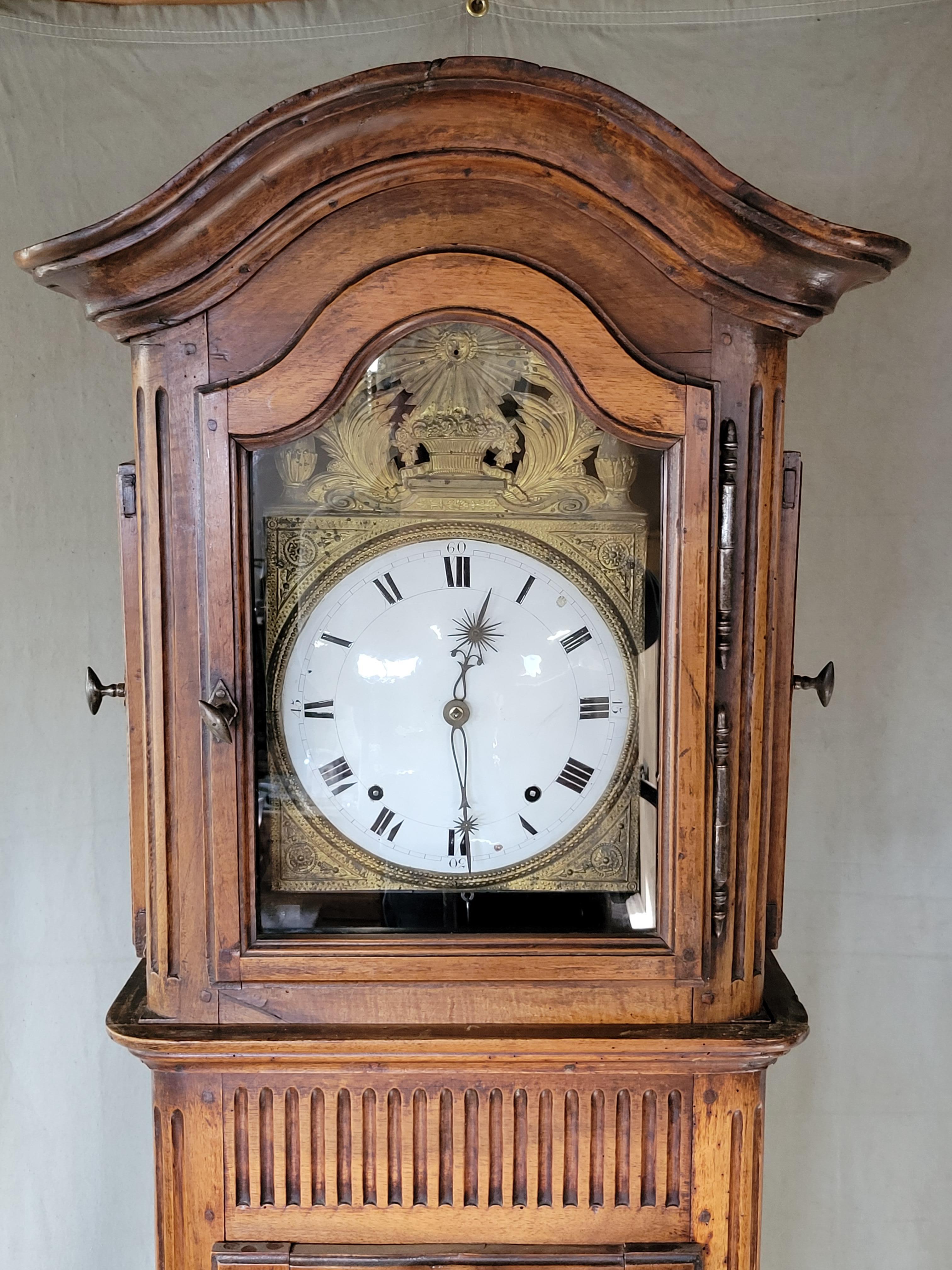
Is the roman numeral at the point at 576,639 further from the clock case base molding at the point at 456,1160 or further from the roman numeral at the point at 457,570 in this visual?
the clock case base molding at the point at 456,1160

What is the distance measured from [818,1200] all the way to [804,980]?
→ 337 mm

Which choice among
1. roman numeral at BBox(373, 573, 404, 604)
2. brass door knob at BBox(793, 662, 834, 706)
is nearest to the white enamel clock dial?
roman numeral at BBox(373, 573, 404, 604)

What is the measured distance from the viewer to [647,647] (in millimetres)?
972

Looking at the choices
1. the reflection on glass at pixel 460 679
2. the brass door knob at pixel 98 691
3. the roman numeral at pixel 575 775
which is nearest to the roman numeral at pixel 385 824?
the reflection on glass at pixel 460 679

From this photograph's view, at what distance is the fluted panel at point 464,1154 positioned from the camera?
3.26 ft

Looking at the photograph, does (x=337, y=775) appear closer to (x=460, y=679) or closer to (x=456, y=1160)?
(x=460, y=679)

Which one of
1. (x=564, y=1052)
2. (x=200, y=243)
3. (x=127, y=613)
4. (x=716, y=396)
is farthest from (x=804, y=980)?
(x=200, y=243)

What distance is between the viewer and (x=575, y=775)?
0.99 meters

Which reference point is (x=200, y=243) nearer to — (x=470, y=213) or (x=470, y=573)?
(x=470, y=213)

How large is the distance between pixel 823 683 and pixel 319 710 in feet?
1.56

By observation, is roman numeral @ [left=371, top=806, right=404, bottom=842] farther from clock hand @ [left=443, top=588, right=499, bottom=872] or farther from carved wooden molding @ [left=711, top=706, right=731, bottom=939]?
carved wooden molding @ [left=711, top=706, right=731, bottom=939]

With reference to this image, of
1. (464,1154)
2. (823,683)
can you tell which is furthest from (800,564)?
(464,1154)

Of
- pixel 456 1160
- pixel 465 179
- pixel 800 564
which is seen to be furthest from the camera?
pixel 800 564

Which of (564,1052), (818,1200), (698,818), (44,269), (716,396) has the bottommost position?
Answer: (818,1200)
